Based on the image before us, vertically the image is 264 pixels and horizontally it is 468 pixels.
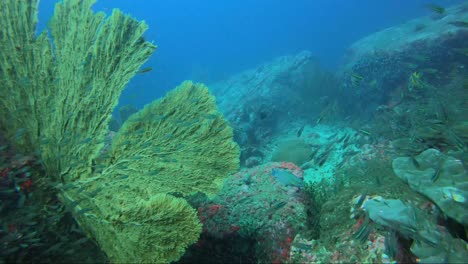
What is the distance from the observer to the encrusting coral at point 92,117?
3963 millimetres

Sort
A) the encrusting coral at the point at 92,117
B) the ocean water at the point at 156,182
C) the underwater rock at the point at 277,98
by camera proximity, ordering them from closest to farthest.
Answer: the ocean water at the point at 156,182
the encrusting coral at the point at 92,117
the underwater rock at the point at 277,98

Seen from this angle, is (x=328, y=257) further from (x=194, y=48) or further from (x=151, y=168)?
(x=194, y=48)

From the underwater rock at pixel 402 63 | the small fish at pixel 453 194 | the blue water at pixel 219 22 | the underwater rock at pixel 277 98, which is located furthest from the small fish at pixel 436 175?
the blue water at pixel 219 22

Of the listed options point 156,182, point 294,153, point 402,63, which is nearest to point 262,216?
point 156,182

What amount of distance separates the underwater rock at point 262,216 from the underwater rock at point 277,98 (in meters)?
7.76

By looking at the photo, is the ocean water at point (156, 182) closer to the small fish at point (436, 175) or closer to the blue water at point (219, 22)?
the small fish at point (436, 175)

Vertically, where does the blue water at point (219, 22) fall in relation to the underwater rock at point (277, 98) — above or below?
above

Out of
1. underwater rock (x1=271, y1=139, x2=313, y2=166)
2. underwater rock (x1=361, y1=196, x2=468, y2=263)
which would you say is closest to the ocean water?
underwater rock (x1=361, y1=196, x2=468, y2=263)

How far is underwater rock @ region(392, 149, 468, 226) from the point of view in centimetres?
298

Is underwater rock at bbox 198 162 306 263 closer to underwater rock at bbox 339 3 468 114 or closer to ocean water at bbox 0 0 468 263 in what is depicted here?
ocean water at bbox 0 0 468 263

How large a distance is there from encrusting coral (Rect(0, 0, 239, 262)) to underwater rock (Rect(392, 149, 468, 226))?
2.52 m

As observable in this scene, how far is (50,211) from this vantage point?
3.62 metres

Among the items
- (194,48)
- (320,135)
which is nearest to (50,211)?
(320,135)

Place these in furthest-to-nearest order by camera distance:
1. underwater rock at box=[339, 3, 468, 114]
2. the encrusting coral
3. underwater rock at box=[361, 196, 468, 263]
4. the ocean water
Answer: underwater rock at box=[339, 3, 468, 114] → the encrusting coral → the ocean water → underwater rock at box=[361, 196, 468, 263]
